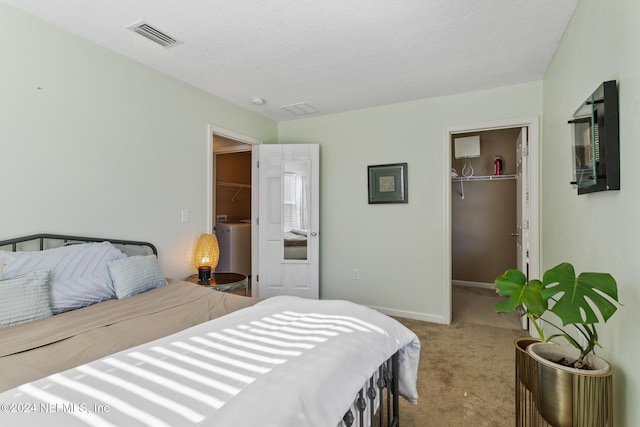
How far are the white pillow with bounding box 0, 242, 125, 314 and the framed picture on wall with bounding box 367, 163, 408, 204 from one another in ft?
8.79

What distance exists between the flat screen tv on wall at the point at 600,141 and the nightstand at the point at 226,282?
8.43 ft

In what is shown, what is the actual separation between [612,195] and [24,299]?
111 inches

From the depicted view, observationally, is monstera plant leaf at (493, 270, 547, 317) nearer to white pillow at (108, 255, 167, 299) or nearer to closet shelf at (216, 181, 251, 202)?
white pillow at (108, 255, 167, 299)

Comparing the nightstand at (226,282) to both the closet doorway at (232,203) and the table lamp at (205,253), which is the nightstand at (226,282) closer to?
the table lamp at (205,253)

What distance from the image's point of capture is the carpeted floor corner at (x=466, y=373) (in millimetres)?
1922

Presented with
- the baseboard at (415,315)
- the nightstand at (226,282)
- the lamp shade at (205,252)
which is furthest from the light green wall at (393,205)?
the lamp shade at (205,252)

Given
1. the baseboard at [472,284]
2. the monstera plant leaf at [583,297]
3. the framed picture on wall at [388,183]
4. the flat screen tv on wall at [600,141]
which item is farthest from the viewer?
the baseboard at [472,284]

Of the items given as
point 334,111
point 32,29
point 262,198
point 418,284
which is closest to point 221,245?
point 262,198

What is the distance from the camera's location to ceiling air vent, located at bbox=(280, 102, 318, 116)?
375 centimetres

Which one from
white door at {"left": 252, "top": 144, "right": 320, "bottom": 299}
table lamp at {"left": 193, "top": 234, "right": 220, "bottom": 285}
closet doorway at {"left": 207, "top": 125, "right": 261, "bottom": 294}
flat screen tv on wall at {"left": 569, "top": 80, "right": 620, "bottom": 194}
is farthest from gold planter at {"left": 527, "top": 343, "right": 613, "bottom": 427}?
closet doorway at {"left": 207, "top": 125, "right": 261, "bottom": 294}

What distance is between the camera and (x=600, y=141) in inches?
54.7

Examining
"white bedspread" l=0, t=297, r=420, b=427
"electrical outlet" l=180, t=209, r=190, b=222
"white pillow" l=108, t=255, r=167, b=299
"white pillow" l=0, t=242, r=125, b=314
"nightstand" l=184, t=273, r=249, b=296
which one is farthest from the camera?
"electrical outlet" l=180, t=209, r=190, b=222

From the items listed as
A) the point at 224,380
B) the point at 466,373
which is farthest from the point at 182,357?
the point at 466,373

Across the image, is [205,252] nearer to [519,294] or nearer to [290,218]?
[290,218]
